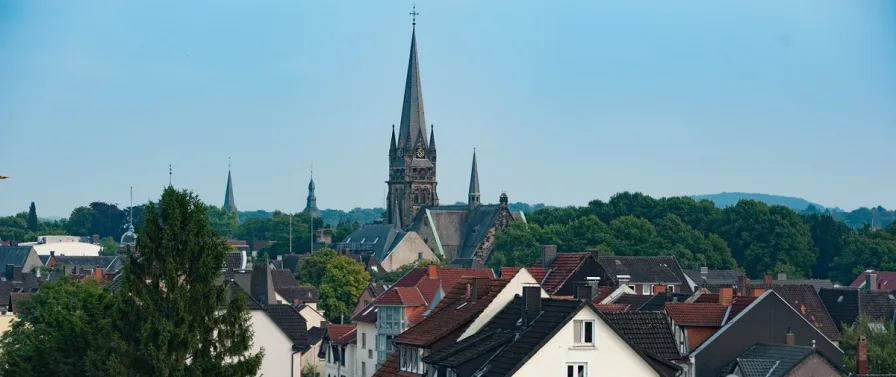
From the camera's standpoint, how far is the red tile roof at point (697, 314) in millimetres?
60219

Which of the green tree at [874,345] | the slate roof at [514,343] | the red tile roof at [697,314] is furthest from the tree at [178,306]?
the green tree at [874,345]

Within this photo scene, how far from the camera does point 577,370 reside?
42.6 metres

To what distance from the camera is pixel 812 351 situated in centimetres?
5334

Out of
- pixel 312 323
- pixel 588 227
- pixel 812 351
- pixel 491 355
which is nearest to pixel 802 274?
pixel 588 227

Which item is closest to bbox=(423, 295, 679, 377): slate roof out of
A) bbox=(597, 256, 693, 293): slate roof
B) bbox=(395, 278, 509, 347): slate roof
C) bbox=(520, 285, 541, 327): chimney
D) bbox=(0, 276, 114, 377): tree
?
bbox=(520, 285, 541, 327): chimney

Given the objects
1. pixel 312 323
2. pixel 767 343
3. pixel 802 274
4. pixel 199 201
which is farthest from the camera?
pixel 802 274

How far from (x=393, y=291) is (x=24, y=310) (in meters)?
15.1

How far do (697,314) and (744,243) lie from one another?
435 ft

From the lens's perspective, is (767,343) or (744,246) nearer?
(767,343)

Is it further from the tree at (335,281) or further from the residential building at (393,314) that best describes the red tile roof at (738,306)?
the tree at (335,281)

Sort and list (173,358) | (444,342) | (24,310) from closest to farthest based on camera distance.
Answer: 1. (173,358)
2. (444,342)
3. (24,310)

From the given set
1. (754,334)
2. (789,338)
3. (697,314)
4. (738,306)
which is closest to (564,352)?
(697,314)

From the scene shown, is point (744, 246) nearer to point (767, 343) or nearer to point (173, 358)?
point (767, 343)

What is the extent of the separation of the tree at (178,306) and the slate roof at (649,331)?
12178mm
